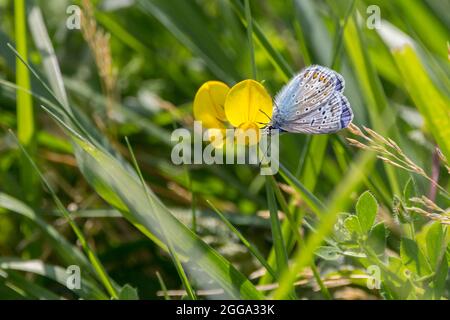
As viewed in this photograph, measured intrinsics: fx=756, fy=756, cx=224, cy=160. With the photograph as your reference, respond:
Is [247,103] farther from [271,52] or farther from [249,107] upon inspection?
[271,52]

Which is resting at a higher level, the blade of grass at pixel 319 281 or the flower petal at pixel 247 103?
the flower petal at pixel 247 103

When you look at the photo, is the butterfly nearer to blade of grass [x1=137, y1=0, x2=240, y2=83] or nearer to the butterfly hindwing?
the butterfly hindwing

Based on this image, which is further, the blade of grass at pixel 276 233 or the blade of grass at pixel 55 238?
the blade of grass at pixel 55 238

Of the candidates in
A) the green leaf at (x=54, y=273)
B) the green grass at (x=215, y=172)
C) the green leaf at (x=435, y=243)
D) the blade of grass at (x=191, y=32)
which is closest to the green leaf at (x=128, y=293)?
the green grass at (x=215, y=172)

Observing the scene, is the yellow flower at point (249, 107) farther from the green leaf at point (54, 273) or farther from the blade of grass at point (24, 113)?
the blade of grass at point (24, 113)

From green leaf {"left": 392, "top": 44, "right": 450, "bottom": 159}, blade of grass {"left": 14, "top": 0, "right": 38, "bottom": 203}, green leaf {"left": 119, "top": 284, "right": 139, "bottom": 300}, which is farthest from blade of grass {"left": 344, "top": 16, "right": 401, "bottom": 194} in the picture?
blade of grass {"left": 14, "top": 0, "right": 38, "bottom": 203}
